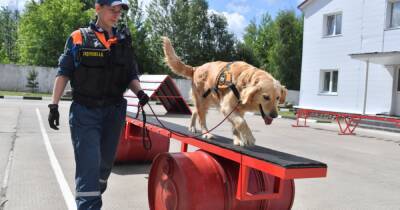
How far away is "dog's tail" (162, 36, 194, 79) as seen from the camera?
6.20 metres

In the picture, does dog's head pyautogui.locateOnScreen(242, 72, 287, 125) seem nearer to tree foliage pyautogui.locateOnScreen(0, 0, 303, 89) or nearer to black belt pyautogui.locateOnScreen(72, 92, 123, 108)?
black belt pyautogui.locateOnScreen(72, 92, 123, 108)

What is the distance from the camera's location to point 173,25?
5203 cm

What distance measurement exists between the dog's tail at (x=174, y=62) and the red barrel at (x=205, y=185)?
6.06 ft

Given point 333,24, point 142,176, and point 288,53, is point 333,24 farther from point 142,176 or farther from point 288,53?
point 288,53

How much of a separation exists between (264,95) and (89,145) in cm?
191

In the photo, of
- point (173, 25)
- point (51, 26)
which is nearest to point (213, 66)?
point (51, 26)

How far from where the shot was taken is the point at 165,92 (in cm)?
2095

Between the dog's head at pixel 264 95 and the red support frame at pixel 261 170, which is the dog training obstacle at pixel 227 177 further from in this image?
the dog's head at pixel 264 95

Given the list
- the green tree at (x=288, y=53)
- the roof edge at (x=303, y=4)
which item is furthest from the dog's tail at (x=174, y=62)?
the green tree at (x=288, y=53)

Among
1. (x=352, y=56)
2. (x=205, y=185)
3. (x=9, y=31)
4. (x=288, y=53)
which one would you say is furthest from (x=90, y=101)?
(x=9, y=31)

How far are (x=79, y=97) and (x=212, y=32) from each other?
1980 inches

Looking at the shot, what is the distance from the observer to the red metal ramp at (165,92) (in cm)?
1914

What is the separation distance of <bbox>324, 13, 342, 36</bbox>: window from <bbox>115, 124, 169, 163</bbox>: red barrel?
729 inches

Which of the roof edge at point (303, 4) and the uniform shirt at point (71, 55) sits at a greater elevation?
the roof edge at point (303, 4)
